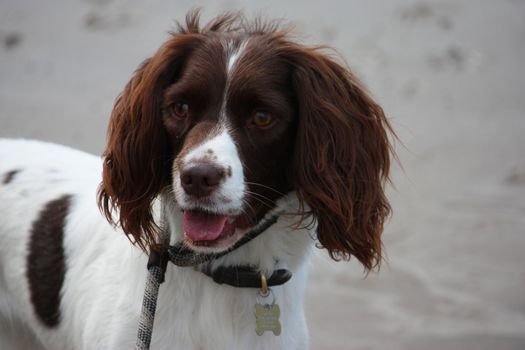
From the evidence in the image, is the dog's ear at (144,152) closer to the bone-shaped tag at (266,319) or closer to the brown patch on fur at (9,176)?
the bone-shaped tag at (266,319)

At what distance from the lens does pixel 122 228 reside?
302 cm

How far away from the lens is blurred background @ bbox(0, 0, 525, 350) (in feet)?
16.1

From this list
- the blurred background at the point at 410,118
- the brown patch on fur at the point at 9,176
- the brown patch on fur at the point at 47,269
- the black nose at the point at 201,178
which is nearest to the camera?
the black nose at the point at 201,178

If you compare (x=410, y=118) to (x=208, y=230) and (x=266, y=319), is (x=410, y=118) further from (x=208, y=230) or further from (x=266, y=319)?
(x=208, y=230)

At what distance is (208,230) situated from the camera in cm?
271

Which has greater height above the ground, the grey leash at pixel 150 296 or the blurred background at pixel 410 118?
the blurred background at pixel 410 118

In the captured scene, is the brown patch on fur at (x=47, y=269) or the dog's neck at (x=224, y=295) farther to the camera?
the brown patch on fur at (x=47, y=269)

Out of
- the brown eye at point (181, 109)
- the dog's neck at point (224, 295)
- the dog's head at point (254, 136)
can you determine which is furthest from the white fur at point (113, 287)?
the brown eye at point (181, 109)

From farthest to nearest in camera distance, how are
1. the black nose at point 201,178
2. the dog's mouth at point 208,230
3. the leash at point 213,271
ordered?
the leash at point 213,271 → the dog's mouth at point 208,230 → the black nose at point 201,178

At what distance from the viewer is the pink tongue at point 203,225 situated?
106 inches

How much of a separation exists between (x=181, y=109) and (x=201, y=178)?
1.34 ft

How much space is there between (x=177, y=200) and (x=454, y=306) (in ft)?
9.17

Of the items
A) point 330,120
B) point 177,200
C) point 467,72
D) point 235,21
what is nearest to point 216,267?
point 177,200

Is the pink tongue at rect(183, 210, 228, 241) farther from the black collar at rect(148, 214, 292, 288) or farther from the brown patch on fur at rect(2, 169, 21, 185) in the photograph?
the brown patch on fur at rect(2, 169, 21, 185)
